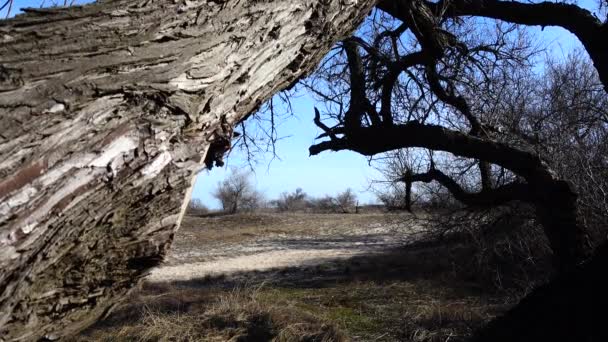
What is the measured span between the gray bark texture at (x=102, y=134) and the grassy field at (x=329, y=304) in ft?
5.96

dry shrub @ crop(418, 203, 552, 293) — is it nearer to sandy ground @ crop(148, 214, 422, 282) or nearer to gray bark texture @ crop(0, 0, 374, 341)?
sandy ground @ crop(148, 214, 422, 282)

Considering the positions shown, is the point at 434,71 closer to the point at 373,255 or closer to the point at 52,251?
the point at 52,251

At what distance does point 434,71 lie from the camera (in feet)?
22.6

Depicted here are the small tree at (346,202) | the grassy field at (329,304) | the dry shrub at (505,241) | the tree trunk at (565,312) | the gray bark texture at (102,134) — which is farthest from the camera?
the small tree at (346,202)

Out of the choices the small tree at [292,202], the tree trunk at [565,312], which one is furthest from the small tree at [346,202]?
the tree trunk at [565,312]

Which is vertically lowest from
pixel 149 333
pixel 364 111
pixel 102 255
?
pixel 149 333

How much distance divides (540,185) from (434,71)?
212cm

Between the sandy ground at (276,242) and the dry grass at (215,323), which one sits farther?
the sandy ground at (276,242)

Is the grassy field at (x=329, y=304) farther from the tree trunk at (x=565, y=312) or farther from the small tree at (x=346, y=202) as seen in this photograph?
the small tree at (x=346, y=202)

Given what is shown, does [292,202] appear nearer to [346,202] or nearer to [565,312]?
[346,202]

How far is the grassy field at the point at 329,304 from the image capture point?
733 centimetres

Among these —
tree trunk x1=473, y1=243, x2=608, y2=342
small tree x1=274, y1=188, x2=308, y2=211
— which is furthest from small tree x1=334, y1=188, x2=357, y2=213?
tree trunk x1=473, y1=243, x2=608, y2=342

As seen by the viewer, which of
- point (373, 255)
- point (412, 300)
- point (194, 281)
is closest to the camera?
point (412, 300)

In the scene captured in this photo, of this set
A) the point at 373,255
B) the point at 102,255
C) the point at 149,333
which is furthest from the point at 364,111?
the point at 373,255
